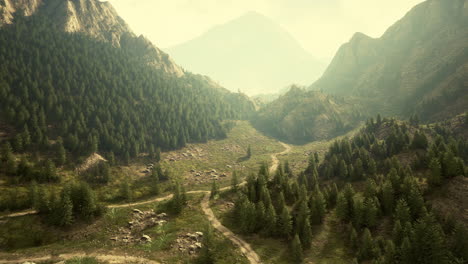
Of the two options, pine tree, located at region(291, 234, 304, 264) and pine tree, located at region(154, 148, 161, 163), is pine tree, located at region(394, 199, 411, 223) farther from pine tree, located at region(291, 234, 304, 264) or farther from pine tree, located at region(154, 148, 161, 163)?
pine tree, located at region(154, 148, 161, 163)

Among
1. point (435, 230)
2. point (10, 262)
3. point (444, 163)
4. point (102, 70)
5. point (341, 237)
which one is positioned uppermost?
point (102, 70)

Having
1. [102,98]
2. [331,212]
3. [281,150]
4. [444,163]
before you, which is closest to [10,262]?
[331,212]

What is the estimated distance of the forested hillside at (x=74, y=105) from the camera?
359 feet

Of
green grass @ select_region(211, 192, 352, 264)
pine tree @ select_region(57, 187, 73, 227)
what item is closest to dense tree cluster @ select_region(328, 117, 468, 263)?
green grass @ select_region(211, 192, 352, 264)

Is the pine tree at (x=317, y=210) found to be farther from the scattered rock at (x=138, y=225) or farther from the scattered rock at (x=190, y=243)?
the scattered rock at (x=138, y=225)

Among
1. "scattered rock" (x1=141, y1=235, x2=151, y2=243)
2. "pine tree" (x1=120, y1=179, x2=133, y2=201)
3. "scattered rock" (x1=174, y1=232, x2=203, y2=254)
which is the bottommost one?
"scattered rock" (x1=174, y1=232, x2=203, y2=254)

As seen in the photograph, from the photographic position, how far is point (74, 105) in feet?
433

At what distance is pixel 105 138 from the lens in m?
124

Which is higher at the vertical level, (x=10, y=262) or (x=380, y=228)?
(x=10, y=262)

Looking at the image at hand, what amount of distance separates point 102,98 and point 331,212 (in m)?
148

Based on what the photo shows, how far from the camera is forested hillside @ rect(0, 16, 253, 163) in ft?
359

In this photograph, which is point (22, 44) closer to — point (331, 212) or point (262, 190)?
point (262, 190)

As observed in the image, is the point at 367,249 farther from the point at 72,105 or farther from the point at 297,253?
the point at 72,105

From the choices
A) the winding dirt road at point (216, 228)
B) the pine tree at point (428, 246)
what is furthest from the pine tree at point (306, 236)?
the pine tree at point (428, 246)
